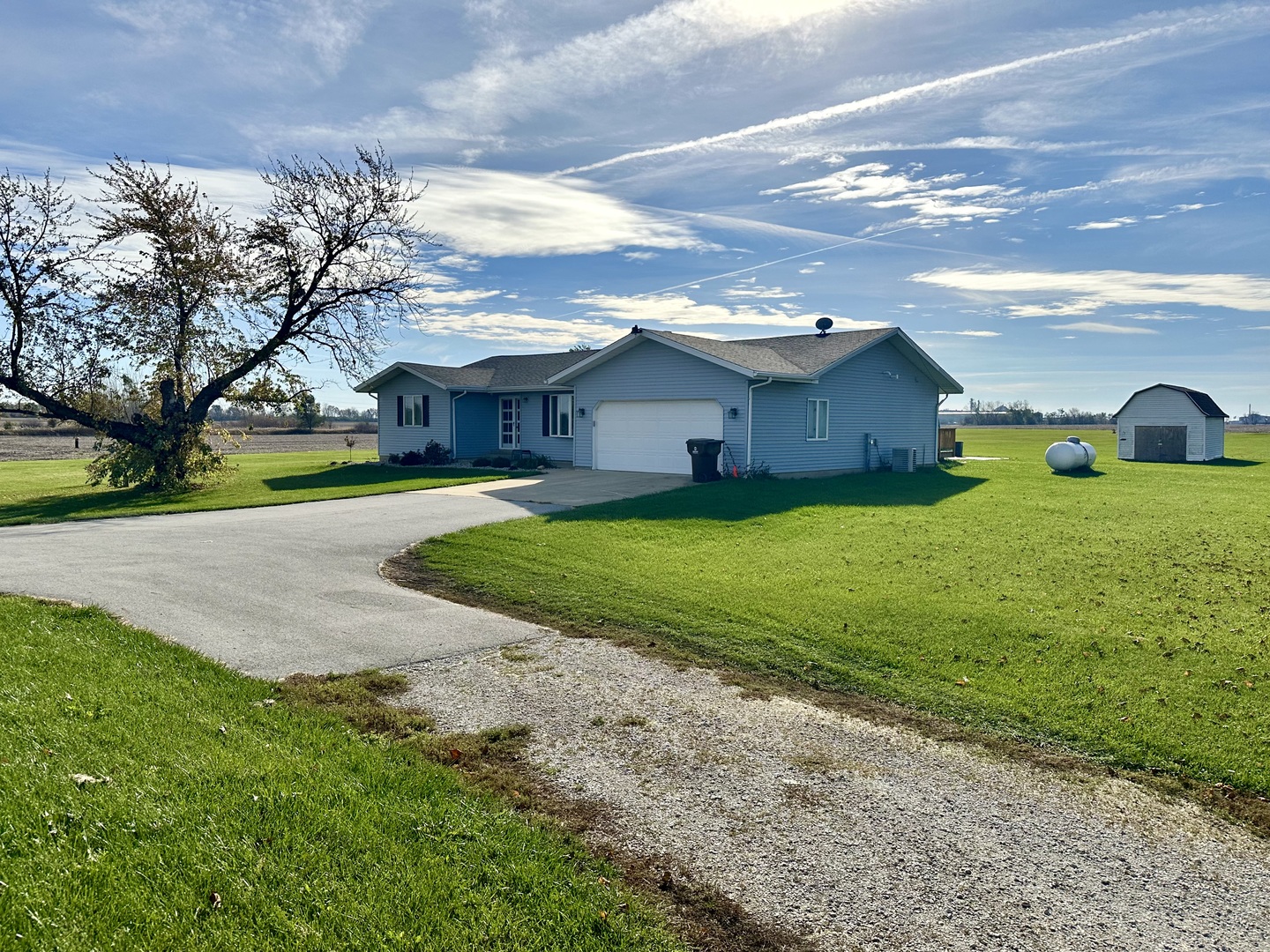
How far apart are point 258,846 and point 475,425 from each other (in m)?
26.7

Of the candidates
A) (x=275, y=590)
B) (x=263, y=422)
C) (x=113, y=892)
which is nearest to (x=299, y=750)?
(x=113, y=892)

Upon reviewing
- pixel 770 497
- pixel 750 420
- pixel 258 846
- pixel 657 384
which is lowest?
pixel 258 846

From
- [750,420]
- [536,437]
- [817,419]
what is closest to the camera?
[750,420]

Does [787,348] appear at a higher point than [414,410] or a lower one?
higher

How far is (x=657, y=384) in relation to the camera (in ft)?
75.9

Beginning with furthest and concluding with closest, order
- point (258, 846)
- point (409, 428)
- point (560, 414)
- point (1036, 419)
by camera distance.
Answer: point (1036, 419) → point (409, 428) → point (560, 414) → point (258, 846)

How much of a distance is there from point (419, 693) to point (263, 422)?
255 feet

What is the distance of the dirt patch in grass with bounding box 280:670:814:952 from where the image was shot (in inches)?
127

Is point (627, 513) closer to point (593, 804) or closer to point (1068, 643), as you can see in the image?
point (1068, 643)

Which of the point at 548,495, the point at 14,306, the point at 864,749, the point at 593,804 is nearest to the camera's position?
the point at 593,804

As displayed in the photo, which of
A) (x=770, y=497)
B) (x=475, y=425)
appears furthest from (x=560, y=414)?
(x=770, y=497)

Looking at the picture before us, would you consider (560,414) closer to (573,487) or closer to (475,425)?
(475,425)

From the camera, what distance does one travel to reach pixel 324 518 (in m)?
14.6

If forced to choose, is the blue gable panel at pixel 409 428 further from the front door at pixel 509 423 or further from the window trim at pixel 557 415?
→ the window trim at pixel 557 415
